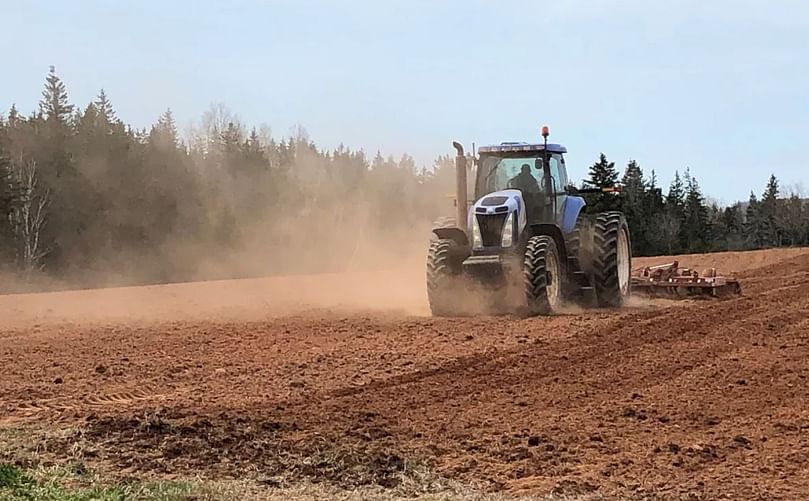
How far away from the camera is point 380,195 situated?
29328mm

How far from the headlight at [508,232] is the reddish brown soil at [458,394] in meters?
1.32

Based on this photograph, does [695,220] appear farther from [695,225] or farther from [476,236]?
[476,236]

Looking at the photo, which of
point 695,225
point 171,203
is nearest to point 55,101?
point 171,203

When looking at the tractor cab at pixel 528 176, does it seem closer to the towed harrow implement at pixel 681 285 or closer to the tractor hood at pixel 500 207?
the tractor hood at pixel 500 207

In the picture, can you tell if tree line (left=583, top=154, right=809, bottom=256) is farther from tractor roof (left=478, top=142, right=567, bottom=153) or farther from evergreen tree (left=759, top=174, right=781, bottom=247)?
tractor roof (left=478, top=142, right=567, bottom=153)

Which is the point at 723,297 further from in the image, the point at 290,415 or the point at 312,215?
the point at 312,215

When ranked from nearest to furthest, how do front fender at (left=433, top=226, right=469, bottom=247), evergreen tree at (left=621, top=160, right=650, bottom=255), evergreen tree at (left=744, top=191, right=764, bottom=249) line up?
1. front fender at (left=433, top=226, right=469, bottom=247)
2. evergreen tree at (left=621, top=160, right=650, bottom=255)
3. evergreen tree at (left=744, top=191, right=764, bottom=249)

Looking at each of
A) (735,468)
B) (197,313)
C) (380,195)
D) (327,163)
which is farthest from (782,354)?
(327,163)

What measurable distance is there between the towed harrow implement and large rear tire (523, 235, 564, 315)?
11.9ft

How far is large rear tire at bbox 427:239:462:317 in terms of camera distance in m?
13.5

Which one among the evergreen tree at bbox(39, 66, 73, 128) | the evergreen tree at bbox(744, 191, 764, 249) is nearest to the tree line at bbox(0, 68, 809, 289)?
the evergreen tree at bbox(39, 66, 73, 128)

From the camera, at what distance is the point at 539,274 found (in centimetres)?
1269

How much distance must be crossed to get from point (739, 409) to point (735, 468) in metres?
1.56

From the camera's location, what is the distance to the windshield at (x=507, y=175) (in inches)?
561
